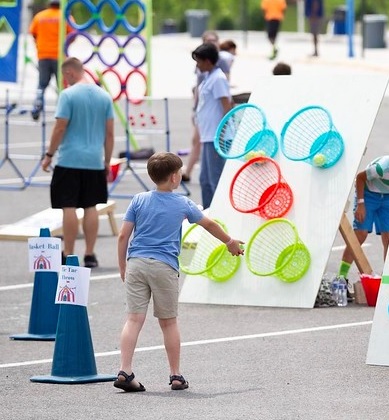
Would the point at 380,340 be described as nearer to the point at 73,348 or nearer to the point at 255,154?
the point at 73,348

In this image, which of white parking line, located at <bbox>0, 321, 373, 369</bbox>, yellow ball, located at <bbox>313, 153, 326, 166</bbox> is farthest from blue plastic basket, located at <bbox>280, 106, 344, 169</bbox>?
white parking line, located at <bbox>0, 321, 373, 369</bbox>

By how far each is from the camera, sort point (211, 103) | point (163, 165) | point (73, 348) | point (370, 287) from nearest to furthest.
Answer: point (163, 165) < point (73, 348) < point (370, 287) < point (211, 103)

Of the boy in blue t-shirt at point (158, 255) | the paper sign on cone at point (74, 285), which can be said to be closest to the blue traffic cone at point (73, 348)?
the paper sign on cone at point (74, 285)

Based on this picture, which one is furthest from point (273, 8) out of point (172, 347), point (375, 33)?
point (172, 347)

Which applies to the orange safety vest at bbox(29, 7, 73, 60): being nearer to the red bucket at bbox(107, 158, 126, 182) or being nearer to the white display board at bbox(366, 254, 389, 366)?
the red bucket at bbox(107, 158, 126, 182)

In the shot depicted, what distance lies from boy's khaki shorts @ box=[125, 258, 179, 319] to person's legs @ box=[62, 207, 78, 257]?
14.1 ft

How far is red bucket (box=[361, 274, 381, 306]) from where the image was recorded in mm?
11617

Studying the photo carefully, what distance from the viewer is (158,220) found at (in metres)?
9.05

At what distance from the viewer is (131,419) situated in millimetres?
8281

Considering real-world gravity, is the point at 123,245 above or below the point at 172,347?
above

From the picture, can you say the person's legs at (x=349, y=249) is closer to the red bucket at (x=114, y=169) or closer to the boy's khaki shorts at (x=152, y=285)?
the boy's khaki shorts at (x=152, y=285)

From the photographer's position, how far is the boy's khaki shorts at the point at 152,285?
9.04 metres

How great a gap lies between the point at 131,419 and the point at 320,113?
14.6 ft

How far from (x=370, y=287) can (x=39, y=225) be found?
4.10m
